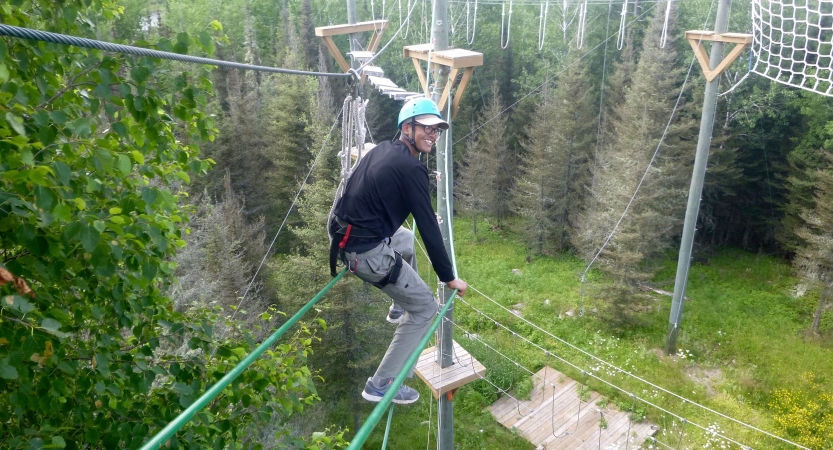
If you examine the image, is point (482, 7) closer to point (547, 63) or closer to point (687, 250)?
point (547, 63)

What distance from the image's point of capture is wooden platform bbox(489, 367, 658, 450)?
10.2m

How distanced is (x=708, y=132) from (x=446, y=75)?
Result: 6.52m

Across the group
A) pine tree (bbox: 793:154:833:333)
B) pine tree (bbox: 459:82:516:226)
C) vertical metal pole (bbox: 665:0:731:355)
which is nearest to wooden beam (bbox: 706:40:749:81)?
vertical metal pole (bbox: 665:0:731:355)

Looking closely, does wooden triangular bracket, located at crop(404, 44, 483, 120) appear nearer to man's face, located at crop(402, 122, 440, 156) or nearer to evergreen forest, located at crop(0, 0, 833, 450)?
evergreen forest, located at crop(0, 0, 833, 450)

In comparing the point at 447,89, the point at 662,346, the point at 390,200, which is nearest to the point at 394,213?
the point at 390,200

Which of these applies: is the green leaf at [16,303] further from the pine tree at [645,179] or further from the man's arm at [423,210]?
the pine tree at [645,179]

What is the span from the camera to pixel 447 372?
18.6 feet

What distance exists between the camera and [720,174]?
64.6 ft

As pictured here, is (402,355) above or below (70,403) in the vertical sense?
below

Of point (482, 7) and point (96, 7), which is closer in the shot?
point (96, 7)

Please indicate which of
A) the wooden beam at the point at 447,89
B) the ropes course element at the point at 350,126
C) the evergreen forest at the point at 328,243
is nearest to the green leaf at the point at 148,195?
the evergreen forest at the point at 328,243

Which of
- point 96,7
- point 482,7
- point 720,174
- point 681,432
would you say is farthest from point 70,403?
point 482,7

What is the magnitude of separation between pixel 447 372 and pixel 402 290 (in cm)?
224

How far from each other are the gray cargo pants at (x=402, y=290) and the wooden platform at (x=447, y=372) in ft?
5.16
